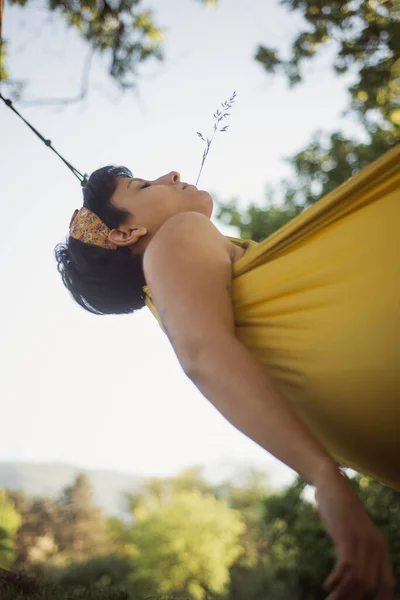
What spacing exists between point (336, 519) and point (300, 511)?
19.7 ft

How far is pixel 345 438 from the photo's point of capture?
99 centimetres

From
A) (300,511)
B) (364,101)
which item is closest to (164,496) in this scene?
(300,511)

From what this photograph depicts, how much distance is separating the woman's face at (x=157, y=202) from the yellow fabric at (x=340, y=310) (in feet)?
1.00

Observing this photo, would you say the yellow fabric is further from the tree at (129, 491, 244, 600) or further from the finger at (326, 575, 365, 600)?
the tree at (129, 491, 244, 600)

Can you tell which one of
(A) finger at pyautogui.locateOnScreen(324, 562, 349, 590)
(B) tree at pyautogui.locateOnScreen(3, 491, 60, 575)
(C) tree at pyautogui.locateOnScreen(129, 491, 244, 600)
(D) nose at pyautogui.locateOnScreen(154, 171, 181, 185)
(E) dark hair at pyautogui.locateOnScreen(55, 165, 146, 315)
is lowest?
(A) finger at pyautogui.locateOnScreen(324, 562, 349, 590)

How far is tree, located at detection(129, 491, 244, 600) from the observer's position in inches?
689

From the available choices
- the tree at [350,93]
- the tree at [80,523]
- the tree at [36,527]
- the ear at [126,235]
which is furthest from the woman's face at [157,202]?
the tree at [80,523]

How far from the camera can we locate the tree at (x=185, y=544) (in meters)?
17.5

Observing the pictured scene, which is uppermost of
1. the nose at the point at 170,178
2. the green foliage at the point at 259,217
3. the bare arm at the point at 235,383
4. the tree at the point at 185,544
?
the green foliage at the point at 259,217

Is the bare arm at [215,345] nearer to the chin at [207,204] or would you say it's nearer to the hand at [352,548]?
the hand at [352,548]

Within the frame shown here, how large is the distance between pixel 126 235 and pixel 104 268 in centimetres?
11

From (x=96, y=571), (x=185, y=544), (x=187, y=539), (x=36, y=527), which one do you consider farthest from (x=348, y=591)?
(x=36, y=527)

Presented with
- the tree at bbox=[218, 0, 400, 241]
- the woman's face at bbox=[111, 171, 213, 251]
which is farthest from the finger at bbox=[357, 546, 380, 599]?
the tree at bbox=[218, 0, 400, 241]

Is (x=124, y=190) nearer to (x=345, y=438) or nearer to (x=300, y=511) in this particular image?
(x=345, y=438)
